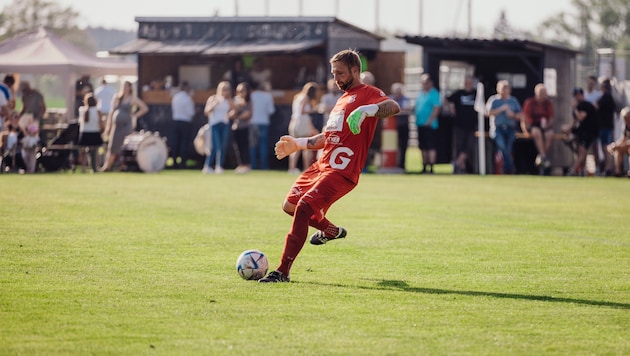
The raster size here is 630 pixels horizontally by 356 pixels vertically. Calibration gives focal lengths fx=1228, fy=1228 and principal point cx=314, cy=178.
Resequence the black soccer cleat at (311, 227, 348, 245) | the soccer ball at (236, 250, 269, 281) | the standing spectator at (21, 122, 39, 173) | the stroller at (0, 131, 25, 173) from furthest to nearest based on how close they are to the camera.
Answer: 1. the standing spectator at (21, 122, 39, 173)
2. the stroller at (0, 131, 25, 173)
3. the black soccer cleat at (311, 227, 348, 245)
4. the soccer ball at (236, 250, 269, 281)

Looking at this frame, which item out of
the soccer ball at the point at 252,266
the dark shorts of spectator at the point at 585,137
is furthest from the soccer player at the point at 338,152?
the dark shorts of spectator at the point at 585,137

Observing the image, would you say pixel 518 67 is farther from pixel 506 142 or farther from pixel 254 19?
pixel 254 19

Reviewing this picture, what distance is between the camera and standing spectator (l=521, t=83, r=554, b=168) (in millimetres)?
28625

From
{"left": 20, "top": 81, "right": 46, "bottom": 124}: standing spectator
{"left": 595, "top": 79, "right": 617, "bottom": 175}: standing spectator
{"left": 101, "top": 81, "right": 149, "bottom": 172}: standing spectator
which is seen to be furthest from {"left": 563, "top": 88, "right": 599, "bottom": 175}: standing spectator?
{"left": 20, "top": 81, "right": 46, "bottom": 124}: standing spectator

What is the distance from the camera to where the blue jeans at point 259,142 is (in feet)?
97.0

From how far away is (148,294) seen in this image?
925 cm

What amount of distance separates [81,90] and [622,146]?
44.8 ft

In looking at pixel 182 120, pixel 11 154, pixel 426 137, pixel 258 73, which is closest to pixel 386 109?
pixel 11 154

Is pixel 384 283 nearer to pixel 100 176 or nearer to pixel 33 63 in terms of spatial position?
pixel 100 176

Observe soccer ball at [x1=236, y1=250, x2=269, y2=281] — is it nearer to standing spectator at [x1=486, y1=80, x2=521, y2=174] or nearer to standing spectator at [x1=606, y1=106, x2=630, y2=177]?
standing spectator at [x1=606, y1=106, x2=630, y2=177]

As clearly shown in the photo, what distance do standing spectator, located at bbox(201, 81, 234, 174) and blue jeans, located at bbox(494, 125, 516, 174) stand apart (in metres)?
6.20

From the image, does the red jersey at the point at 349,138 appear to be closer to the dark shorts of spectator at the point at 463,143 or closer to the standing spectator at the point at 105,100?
the dark shorts of spectator at the point at 463,143

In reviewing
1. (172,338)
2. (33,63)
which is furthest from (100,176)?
(172,338)

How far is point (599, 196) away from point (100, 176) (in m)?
10.7
